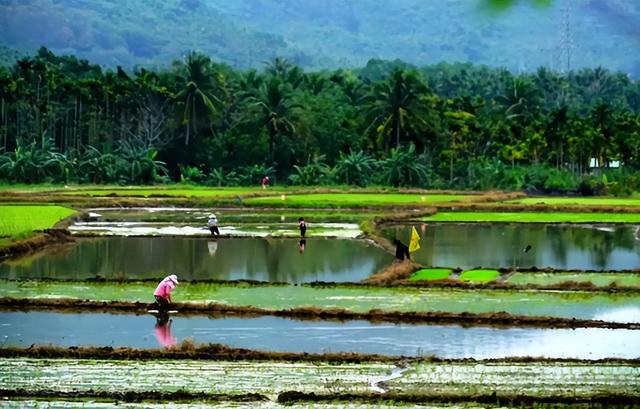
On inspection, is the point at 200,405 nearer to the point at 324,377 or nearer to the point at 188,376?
the point at 188,376

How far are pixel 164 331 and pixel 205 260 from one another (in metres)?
7.99

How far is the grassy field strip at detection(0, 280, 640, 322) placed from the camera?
15469 mm

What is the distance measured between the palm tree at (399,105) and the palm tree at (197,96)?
7.80 metres

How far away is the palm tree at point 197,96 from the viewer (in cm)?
5659

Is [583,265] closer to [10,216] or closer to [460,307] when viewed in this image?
[460,307]

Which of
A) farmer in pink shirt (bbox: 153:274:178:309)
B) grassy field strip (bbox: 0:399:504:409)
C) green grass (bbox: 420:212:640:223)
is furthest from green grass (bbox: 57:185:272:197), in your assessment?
grassy field strip (bbox: 0:399:504:409)

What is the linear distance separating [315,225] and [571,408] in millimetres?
21410

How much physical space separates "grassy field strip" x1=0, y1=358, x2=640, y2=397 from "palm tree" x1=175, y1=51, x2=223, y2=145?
45.4 metres

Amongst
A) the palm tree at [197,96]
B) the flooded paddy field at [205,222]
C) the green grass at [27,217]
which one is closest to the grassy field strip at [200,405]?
the green grass at [27,217]

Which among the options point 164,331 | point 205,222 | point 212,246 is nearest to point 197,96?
point 205,222

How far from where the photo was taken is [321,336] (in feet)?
44.2

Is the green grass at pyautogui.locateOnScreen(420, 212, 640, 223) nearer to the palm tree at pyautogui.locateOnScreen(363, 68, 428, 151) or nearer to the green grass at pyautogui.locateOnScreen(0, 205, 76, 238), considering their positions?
the green grass at pyautogui.locateOnScreen(0, 205, 76, 238)

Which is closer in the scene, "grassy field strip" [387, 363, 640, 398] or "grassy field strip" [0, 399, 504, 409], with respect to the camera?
"grassy field strip" [0, 399, 504, 409]

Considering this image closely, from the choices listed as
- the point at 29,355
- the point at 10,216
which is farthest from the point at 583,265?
the point at 10,216
